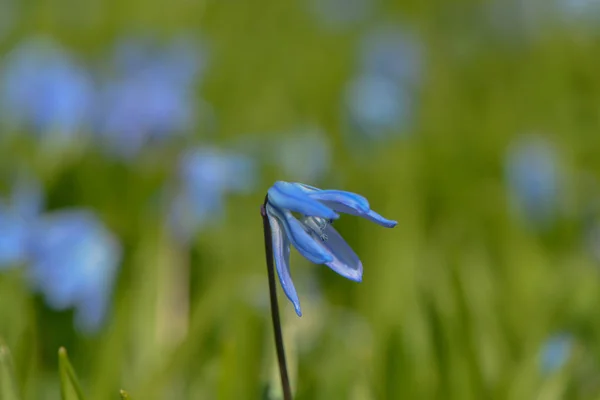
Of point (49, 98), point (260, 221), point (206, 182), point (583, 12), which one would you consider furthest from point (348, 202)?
point (583, 12)

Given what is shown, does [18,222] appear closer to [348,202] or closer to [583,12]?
[348,202]

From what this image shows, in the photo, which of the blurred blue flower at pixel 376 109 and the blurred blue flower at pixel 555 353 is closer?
the blurred blue flower at pixel 555 353

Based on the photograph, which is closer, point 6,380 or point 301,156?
point 6,380

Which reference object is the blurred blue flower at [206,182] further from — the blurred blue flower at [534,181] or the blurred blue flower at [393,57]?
the blurred blue flower at [393,57]

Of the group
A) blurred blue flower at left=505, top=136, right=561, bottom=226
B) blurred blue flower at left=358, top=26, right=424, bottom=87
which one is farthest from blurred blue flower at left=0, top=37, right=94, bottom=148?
blurred blue flower at left=358, top=26, right=424, bottom=87

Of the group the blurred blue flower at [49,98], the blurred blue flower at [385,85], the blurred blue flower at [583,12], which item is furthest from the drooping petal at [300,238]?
the blurred blue flower at [583,12]

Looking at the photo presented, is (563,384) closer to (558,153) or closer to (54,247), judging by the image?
(54,247)

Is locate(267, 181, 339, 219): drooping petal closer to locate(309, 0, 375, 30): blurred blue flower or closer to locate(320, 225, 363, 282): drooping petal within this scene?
locate(320, 225, 363, 282): drooping petal
